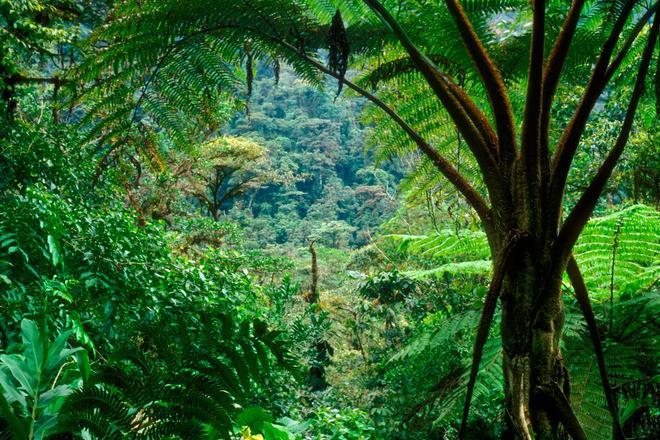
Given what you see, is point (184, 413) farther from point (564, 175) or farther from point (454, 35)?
point (454, 35)

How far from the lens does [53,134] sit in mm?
3174

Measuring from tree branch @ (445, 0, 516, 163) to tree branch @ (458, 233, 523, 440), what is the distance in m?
0.14

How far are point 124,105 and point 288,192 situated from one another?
21024mm

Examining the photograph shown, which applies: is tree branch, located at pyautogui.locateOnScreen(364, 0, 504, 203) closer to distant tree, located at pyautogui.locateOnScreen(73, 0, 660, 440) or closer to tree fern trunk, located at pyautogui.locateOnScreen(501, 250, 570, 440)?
distant tree, located at pyautogui.locateOnScreen(73, 0, 660, 440)

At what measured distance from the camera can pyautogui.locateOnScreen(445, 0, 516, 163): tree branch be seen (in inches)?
27.0

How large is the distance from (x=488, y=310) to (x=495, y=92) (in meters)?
0.31

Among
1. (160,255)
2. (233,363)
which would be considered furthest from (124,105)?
(160,255)

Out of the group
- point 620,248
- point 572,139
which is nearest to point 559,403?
point 572,139

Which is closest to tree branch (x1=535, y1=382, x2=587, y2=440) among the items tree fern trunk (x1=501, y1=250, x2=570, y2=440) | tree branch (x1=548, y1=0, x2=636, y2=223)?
tree fern trunk (x1=501, y1=250, x2=570, y2=440)

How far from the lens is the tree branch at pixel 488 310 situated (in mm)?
572

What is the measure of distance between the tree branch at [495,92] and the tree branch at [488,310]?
142 mm

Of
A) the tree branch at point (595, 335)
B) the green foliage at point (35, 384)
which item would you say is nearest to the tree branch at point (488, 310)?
the tree branch at point (595, 335)

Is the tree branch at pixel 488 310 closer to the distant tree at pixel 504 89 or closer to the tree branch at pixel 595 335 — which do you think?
the distant tree at pixel 504 89

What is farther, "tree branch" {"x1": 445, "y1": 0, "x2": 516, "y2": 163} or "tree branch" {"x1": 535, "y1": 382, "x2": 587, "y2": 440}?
"tree branch" {"x1": 445, "y1": 0, "x2": 516, "y2": 163}
